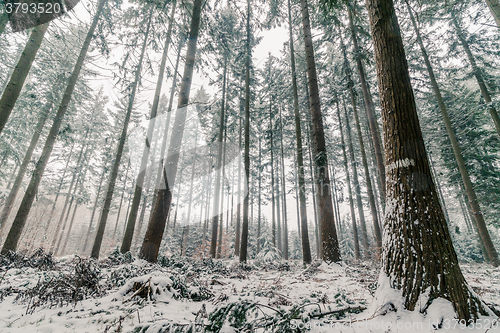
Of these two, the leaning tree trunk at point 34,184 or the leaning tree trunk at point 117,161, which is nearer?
the leaning tree trunk at point 34,184

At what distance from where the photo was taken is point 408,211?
2.31m

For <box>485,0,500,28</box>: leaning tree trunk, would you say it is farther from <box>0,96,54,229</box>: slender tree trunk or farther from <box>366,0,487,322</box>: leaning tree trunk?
<box>0,96,54,229</box>: slender tree trunk

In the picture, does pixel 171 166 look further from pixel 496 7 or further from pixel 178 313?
pixel 496 7

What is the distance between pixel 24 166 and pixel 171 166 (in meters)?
11.2

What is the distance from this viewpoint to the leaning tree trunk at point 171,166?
18.4 ft

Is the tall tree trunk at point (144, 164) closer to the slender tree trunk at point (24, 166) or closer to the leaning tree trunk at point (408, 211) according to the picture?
the slender tree trunk at point (24, 166)

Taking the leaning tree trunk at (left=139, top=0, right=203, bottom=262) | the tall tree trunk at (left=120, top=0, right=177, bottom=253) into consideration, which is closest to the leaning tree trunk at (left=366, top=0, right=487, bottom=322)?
the leaning tree trunk at (left=139, top=0, right=203, bottom=262)

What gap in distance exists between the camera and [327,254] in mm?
6793

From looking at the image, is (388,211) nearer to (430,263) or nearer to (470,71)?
(430,263)

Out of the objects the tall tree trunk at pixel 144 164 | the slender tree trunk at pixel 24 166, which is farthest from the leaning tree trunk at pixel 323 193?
the slender tree trunk at pixel 24 166

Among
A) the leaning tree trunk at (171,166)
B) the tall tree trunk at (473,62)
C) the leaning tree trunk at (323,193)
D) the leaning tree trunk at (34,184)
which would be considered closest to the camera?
the leaning tree trunk at (171,166)

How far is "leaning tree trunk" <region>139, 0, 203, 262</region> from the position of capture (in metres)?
5.62

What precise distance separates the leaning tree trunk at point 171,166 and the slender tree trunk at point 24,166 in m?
9.82

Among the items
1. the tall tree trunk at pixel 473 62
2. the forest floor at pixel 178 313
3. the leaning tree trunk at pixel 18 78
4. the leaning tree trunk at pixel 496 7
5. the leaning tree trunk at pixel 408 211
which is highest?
the tall tree trunk at pixel 473 62
